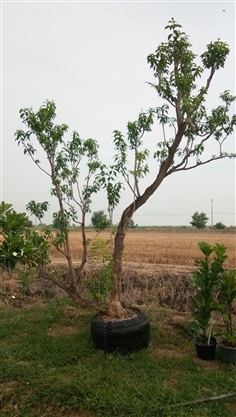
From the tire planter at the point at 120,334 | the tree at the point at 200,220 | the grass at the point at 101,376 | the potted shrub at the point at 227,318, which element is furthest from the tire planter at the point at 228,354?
the tree at the point at 200,220

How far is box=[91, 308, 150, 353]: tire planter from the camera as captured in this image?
4184 mm

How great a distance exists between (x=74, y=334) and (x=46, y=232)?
1711mm

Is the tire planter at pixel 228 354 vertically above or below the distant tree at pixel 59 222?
below

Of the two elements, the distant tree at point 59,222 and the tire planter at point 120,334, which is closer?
the tire planter at point 120,334

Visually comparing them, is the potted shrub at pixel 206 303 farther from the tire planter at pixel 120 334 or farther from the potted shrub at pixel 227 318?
the tire planter at pixel 120 334

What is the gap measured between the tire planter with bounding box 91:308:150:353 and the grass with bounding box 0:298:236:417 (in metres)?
0.12

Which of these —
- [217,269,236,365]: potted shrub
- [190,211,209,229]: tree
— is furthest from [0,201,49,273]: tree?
[190,211,209,229]: tree

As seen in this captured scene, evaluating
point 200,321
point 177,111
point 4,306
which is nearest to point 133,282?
point 4,306

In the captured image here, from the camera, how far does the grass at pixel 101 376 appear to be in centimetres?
311

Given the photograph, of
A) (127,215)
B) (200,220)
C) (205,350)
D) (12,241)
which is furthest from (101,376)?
(200,220)

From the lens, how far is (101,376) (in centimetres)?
362

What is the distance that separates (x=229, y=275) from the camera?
4.26m

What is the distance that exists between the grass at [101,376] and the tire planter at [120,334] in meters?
0.12

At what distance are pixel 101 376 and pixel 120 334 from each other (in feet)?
2.13
